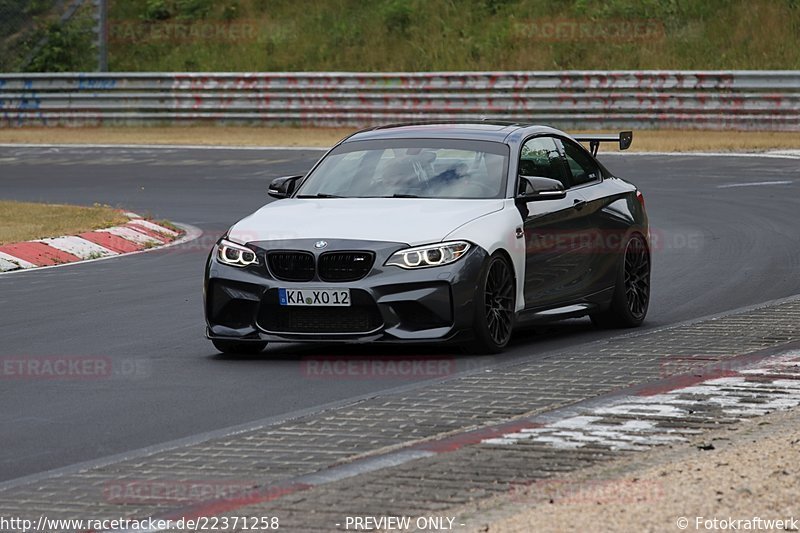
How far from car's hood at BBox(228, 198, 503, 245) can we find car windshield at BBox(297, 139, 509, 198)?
0.64 ft

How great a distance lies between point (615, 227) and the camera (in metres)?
12.1

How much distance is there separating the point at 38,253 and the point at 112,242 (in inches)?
48.6

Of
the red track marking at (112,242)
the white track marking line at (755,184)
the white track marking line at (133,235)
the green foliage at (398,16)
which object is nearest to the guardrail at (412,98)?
the green foliage at (398,16)

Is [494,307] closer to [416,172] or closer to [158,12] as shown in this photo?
[416,172]

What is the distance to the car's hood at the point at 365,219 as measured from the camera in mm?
10328

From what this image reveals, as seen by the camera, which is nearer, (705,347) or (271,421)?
(271,421)

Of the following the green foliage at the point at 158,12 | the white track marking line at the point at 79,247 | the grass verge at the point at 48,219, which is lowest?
the green foliage at the point at 158,12

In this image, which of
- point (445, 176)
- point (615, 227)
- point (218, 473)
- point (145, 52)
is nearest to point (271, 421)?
point (218, 473)

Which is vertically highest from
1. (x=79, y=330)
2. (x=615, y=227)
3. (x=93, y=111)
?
(x=615, y=227)

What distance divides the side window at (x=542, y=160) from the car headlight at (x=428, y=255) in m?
1.39

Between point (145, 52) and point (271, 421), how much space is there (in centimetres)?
3697

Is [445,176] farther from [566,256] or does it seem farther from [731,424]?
[731,424]

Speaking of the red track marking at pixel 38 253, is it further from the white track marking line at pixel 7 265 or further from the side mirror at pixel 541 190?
the side mirror at pixel 541 190

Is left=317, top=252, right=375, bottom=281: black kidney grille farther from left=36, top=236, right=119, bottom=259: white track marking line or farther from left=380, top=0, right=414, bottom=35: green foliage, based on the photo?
left=380, top=0, right=414, bottom=35: green foliage
